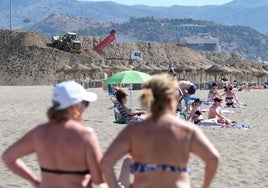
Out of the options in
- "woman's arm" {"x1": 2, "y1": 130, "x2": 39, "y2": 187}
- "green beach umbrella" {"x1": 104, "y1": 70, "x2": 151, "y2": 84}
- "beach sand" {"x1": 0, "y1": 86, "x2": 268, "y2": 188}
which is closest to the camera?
"woman's arm" {"x1": 2, "y1": 130, "x2": 39, "y2": 187}

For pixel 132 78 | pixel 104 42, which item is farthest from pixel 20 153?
pixel 104 42

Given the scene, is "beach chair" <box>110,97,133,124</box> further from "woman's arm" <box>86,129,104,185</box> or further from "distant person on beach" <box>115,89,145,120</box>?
"woman's arm" <box>86,129,104,185</box>

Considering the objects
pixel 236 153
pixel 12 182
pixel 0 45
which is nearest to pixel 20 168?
pixel 12 182

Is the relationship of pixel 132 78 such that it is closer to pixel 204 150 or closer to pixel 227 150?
pixel 227 150

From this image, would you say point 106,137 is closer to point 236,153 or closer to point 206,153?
point 236,153

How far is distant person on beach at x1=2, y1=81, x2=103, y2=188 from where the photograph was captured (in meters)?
3.66

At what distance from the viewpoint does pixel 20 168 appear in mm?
3893

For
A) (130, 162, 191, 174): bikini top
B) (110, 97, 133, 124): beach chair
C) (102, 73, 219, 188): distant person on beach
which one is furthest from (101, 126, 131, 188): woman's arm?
(110, 97, 133, 124): beach chair

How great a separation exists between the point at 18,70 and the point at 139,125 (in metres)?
71.3

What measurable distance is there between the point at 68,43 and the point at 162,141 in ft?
252

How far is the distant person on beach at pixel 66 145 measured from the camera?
366 centimetres

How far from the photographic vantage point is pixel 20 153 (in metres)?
3.85

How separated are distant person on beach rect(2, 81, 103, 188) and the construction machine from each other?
74982 millimetres

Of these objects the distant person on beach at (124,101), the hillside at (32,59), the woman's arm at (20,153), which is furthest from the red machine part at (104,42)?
the woman's arm at (20,153)
